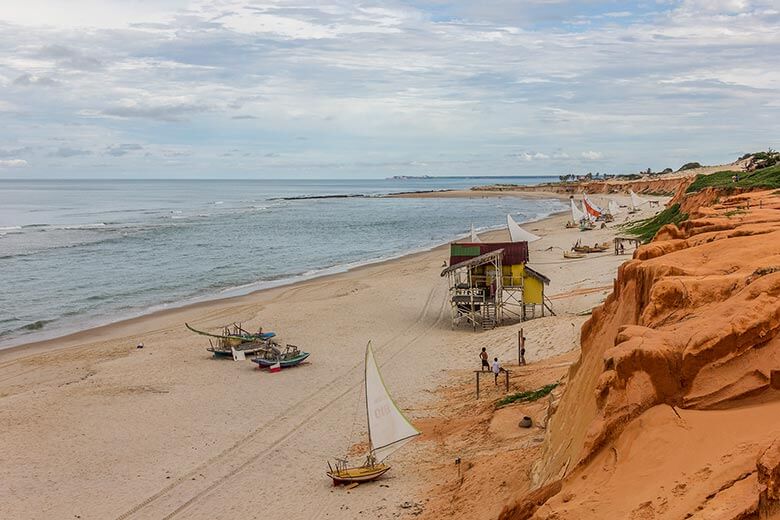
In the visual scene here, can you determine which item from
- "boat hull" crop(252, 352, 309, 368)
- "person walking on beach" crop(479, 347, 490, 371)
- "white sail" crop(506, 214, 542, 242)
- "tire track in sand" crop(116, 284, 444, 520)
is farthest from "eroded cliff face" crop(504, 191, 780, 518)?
"white sail" crop(506, 214, 542, 242)

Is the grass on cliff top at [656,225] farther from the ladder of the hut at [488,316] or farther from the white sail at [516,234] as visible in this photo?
the ladder of the hut at [488,316]

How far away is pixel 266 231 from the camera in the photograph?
8350 cm

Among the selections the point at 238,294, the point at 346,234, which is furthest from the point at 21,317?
the point at 346,234

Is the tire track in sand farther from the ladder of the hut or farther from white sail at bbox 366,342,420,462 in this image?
the ladder of the hut

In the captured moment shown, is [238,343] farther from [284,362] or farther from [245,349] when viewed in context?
[284,362]

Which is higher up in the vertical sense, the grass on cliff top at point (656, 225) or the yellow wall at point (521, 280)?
the grass on cliff top at point (656, 225)

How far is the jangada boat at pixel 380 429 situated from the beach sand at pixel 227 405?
45 cm

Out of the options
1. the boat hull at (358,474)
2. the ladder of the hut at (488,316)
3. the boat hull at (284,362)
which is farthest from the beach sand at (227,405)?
the ladder of the hut at (488,316)

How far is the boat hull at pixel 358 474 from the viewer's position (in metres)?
16.1

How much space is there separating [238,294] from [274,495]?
94.7 ft

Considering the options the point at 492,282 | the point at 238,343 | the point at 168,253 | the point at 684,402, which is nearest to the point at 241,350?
the point at 238,343

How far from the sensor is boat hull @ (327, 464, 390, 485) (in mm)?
16078

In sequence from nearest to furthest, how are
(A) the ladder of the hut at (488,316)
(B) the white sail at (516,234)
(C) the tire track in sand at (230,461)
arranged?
(C) the tire track in sand at (230,461), (A) the ladder of the hut at (488,316), (B) the white sail at (516,234)

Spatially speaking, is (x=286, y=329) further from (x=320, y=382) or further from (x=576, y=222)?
(x=576, y=222)
